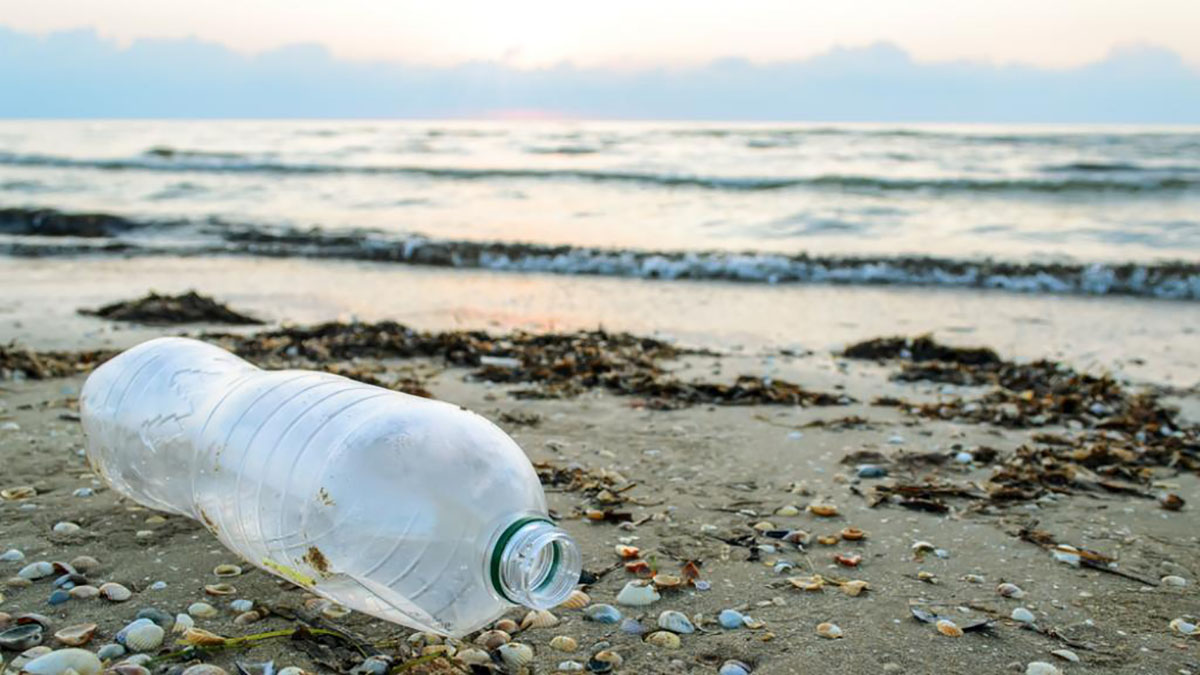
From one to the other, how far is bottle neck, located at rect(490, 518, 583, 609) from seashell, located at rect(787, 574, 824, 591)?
0.99m

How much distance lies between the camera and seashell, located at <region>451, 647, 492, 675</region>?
2.02 metres

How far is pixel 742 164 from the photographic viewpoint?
75.0ft

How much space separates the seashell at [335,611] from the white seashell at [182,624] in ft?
0.94

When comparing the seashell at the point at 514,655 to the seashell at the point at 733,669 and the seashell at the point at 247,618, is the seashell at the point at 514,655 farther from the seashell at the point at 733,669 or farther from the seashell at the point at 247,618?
the seashell at the point at 247,618

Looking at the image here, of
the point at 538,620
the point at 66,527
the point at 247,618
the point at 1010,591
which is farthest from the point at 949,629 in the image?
the point at 66,527

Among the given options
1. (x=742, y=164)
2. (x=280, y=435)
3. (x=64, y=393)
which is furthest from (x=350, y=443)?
(x=742, y=164)

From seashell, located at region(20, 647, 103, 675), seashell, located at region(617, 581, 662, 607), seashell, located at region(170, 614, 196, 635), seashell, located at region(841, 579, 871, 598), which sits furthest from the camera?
seashell, located at region(841, 579, 871, 598)

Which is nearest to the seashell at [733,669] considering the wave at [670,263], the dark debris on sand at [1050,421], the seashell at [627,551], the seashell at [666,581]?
the seashell at [666,581]

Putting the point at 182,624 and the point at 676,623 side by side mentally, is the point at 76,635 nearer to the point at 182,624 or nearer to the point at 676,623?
the point at 182,624

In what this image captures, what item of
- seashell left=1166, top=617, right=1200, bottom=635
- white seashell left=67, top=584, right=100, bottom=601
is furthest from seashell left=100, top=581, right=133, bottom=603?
seashell left=1166, top=617, right=1200, bottom=635

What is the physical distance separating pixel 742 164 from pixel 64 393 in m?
19.9

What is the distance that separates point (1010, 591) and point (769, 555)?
0.64 metres

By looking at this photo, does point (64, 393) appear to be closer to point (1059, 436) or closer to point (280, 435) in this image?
point (280, 435)

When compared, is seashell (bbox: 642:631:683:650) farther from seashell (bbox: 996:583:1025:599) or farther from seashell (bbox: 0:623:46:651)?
seashell (bbox: 0:623:46:651)
